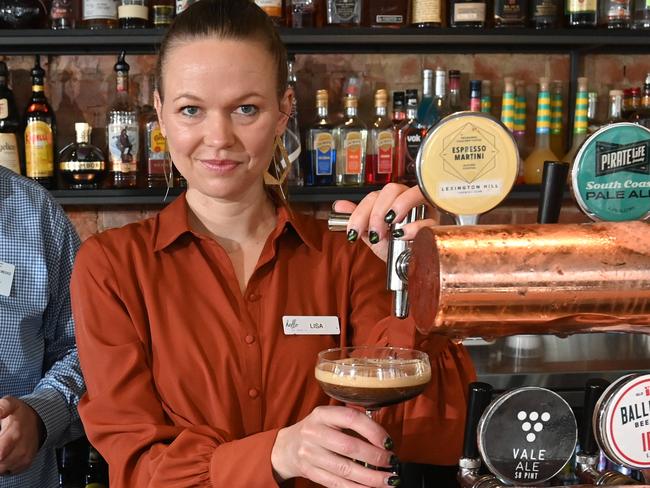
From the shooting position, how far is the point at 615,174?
1.80 ft

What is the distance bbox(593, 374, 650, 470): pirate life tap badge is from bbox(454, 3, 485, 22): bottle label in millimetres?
2014

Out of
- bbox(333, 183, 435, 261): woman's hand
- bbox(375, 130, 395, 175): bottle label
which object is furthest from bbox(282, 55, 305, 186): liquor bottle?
bbox(333, 183, 435, 261): woman's hand

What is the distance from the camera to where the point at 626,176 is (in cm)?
55

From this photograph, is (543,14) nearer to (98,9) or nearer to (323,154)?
(323,154)

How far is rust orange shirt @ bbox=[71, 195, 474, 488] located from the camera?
3.21 feet

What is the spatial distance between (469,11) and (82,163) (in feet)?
3.99

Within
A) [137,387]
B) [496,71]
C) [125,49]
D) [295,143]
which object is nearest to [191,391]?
[137,387]

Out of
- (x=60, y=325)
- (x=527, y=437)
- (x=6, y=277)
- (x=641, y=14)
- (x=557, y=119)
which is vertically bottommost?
(x=60, y=325)

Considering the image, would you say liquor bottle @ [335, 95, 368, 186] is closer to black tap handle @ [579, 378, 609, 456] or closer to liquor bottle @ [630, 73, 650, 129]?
liquor bottle @ [630, 73, 650, 129]

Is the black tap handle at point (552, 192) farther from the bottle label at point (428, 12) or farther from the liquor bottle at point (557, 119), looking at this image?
the liquor bottle at point (557, 119)

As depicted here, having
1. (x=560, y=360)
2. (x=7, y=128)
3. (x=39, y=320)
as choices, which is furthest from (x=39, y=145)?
(x=560, y=360)

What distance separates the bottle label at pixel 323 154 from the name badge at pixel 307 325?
4.04ft

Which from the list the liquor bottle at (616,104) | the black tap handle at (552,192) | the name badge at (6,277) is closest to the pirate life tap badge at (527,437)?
the black tap handle at (552,192)

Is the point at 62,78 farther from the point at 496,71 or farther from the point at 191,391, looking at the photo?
the point at 191,391
